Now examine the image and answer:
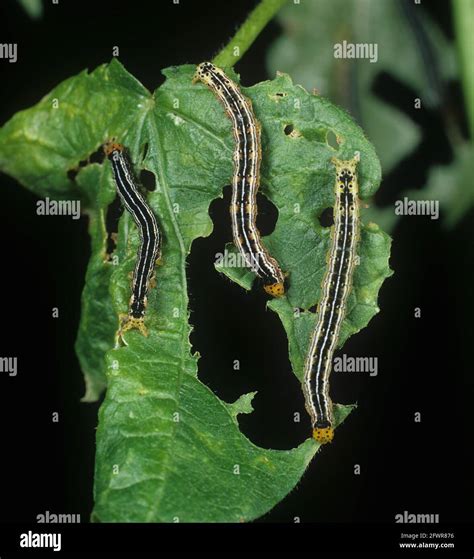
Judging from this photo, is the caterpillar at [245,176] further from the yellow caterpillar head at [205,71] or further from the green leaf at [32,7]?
the green leaf at [32,7]

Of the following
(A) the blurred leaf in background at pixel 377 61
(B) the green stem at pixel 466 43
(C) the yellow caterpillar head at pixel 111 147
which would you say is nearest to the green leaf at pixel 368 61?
(A) the blurred leaf in background at pixel 377 61

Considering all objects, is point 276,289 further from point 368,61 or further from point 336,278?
point 368,61

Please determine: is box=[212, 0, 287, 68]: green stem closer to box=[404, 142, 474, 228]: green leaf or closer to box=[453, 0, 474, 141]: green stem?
box=[453, 0, 474, 141]: green stem

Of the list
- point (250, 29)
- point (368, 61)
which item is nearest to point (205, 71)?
point (250, 29)

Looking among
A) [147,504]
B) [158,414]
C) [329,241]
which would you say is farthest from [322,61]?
[147,504]

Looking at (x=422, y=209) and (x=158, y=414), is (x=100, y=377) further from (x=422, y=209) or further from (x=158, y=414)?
(x=422, y=209)
